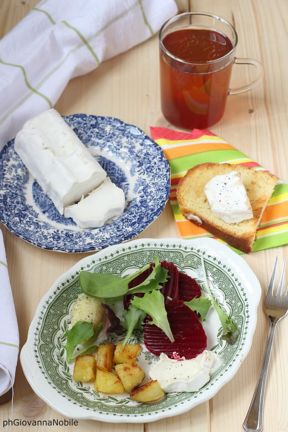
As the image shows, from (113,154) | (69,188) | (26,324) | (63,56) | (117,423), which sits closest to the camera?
(117,423)

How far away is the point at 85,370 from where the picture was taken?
1.07 metres

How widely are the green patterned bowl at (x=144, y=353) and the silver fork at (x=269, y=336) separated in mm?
60

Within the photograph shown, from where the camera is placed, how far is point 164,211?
137 centimetres

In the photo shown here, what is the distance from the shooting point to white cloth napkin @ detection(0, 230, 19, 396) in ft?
3.49

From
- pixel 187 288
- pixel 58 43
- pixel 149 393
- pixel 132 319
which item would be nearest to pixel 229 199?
pixel 187 288

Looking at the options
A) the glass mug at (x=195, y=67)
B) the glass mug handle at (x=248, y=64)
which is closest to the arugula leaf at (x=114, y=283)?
the glass mug at (x=195, y=67)

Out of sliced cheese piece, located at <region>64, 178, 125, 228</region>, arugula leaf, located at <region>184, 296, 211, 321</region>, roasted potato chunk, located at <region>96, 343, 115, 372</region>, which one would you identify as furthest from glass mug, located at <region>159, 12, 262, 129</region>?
roasted potato chunk, located at <region>96, 343, 115, 372</region>

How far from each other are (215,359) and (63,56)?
2.81 ft

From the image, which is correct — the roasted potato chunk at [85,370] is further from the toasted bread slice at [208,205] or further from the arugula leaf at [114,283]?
the toasted bread slice at [208,205]

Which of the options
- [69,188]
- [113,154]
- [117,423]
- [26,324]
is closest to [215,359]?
[117,423]

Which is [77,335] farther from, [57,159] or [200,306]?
[57,159]

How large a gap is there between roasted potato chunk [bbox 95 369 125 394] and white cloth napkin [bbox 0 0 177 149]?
0.64m

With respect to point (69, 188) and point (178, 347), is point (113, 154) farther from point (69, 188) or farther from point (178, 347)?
point (178, 347)

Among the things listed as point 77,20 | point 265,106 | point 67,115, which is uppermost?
point 77,20
